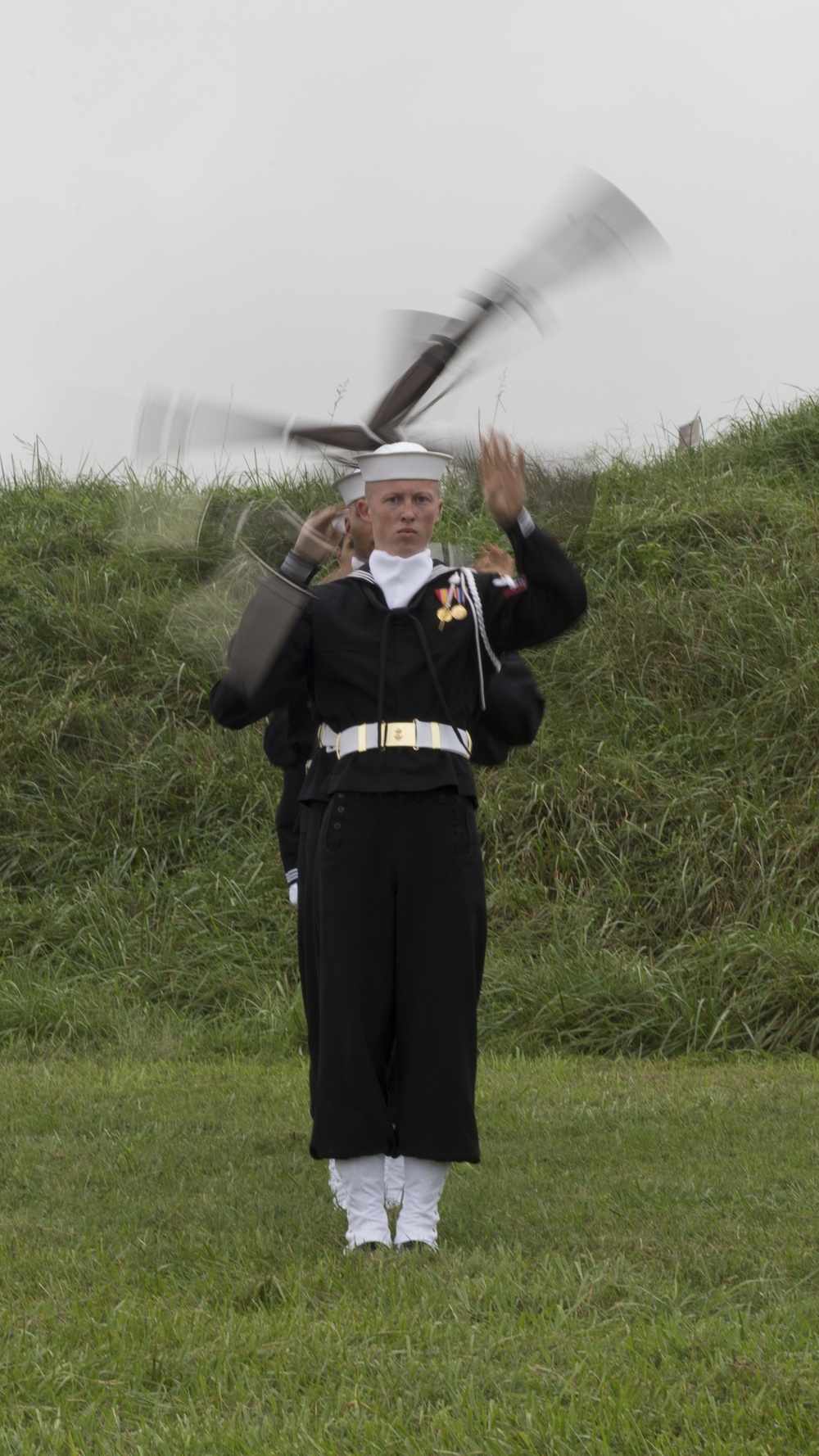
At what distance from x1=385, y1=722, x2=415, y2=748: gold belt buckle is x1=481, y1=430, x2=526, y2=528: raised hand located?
0.62 m

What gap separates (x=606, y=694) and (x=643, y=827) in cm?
150

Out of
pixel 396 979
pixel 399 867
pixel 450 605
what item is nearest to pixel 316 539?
pixel 450 605

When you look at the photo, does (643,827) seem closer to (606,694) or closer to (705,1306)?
(606,694)

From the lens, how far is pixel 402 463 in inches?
160

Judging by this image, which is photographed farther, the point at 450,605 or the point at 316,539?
the point at 450,605

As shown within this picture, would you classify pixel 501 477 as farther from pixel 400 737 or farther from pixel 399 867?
pixel 399 867

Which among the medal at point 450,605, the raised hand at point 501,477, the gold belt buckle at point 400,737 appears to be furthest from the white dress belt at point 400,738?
the raised hand at point 501,477

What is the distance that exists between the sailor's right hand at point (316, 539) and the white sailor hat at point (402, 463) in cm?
17

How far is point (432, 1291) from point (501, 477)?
2037 mm

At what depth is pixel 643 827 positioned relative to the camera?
352 inches

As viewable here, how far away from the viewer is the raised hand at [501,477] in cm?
397

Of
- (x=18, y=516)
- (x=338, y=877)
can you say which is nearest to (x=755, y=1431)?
(x=338, y=877)

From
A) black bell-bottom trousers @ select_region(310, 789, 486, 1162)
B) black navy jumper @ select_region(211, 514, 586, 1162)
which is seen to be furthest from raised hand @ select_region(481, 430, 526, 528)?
black bell-bottom trousers @ select_region(310, 789, 486, 1162)

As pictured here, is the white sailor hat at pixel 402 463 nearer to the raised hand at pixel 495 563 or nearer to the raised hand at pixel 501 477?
the raised hand at pixel 501 477
